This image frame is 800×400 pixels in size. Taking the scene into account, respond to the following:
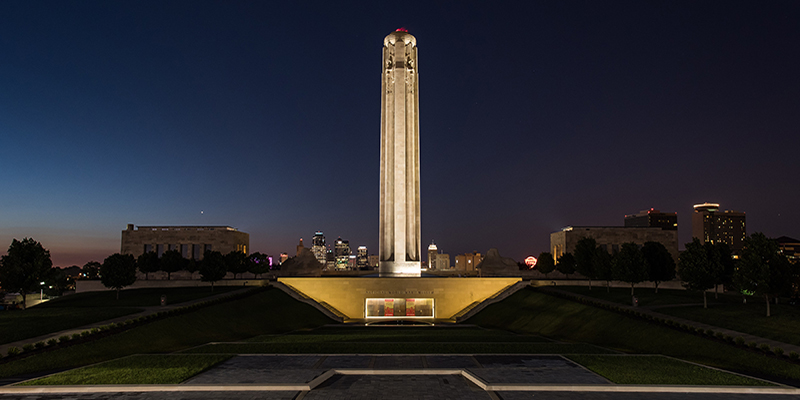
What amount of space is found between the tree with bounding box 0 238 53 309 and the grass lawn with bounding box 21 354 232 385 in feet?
80.8

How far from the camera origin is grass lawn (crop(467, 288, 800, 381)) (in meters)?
22.0

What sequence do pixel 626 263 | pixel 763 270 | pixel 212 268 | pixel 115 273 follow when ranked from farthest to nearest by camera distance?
pixel 212 268 < pixel 626 263 < pixel 115 273 < pixel 763 270

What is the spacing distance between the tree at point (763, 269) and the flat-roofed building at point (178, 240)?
3203 inches

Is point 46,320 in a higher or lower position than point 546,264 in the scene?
lower

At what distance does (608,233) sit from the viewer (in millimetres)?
90125

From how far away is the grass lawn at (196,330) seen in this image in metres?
22.6

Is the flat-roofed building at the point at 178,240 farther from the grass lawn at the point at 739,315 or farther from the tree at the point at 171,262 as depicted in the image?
the grass lawn at the point at 739,315

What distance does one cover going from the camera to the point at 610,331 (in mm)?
35438

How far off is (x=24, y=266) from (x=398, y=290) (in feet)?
136

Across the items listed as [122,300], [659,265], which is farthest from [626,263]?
[122,300]

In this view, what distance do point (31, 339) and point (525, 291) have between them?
168ft

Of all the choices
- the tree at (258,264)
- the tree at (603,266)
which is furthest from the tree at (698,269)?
the tree at (258,264)

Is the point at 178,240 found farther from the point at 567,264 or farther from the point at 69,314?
the point at 567,264

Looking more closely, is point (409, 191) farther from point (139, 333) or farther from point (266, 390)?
point (266, 390)
